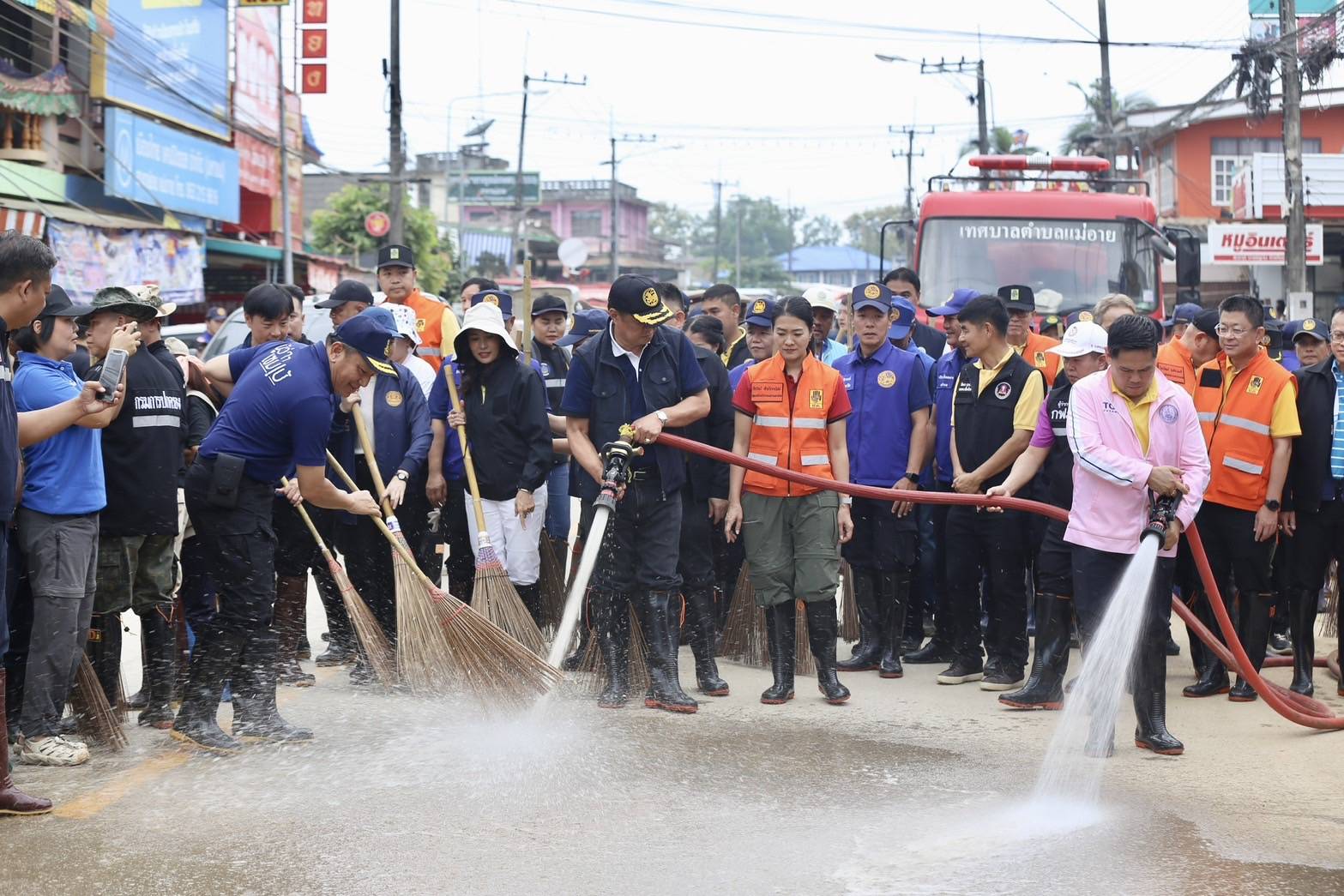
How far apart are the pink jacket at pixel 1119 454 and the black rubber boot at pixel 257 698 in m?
3.56

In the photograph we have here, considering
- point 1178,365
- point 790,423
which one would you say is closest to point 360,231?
point 790,423

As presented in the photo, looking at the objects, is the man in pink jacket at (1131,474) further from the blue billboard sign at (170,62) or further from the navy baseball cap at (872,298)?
the blue billboard sign at (170,62)

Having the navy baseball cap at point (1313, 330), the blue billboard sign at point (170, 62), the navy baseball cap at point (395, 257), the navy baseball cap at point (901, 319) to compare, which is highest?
the blue billboard sign at point (170, 62)

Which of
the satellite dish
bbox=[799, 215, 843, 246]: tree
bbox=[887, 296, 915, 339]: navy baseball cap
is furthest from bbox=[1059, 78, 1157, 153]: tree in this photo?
bbox=[799, 215, 843, 246]: tree

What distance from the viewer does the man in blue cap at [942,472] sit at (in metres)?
8.13

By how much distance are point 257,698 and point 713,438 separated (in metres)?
2.82

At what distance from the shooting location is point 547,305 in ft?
29.9

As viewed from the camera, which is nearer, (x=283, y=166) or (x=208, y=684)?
(x=208, y=684)

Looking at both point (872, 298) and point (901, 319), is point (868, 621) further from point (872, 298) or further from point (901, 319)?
point (901, 319)

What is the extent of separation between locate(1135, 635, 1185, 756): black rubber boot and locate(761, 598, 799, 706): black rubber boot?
1.75 m

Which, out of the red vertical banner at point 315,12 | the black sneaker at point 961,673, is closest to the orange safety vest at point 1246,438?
the black sneaker at point 961,673

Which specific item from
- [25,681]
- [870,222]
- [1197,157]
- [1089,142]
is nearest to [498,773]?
[25,681]

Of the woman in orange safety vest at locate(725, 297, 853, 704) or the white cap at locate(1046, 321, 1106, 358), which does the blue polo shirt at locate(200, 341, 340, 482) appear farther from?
the white cap at locate(1046, 321, 1106, 358)

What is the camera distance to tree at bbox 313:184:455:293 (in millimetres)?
39219
